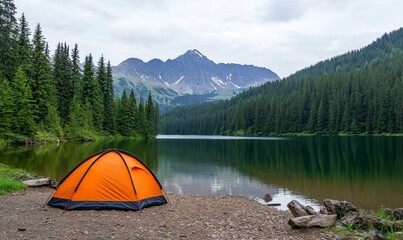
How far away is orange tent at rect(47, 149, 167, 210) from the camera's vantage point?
14008 mm

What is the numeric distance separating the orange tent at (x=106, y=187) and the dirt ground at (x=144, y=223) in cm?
39

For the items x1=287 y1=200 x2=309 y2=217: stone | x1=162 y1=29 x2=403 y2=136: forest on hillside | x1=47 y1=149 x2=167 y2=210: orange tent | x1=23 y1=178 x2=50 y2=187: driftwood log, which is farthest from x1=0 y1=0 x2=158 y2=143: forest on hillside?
x1=162 y1=29 x2=403 y2=136: forest on hillside

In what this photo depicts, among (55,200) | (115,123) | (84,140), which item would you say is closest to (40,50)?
(84,140)

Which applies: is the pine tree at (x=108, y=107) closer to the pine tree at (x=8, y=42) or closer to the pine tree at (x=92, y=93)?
the pine tree at (x=92, y=93)

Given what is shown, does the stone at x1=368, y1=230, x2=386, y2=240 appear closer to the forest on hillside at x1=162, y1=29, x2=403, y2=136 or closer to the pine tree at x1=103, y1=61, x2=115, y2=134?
the pine tree at x1=103, y1=61, x2=115, y2=134

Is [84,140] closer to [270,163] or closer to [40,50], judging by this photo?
[40,50]

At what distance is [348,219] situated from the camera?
39.1ft

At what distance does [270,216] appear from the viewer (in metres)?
14.8

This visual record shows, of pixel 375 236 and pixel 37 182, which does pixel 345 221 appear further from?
pixel 37 182

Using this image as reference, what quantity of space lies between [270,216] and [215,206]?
3002 mm

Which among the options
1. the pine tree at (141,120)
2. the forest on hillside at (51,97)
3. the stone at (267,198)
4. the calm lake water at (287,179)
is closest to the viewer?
the stone at (267,198)

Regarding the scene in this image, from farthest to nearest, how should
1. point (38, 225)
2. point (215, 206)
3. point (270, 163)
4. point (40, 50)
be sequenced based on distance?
point (40, 50), point (270, 163), point (215, 206), point (38, 225)

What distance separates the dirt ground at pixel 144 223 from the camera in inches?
408

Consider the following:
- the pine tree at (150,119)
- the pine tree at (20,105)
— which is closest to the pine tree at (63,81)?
the pine tree at (20,105)
